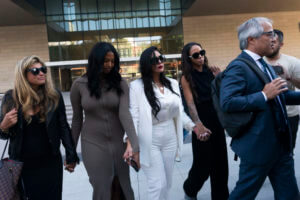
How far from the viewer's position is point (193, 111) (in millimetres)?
3311

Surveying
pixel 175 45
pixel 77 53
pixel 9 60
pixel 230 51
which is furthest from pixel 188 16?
pixel 9 60

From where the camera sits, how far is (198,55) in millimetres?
3391

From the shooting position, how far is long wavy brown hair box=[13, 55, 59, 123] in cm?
260

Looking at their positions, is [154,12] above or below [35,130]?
above

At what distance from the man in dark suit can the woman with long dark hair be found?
0.89 meters

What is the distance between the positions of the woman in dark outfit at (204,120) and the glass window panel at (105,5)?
2395cm

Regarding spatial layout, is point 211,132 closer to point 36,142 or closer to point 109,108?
point 109,108

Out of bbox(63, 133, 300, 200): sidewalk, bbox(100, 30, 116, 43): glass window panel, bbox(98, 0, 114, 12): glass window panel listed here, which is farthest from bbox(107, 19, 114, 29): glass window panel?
bbox(63, 133, 300, 200): sidewalk

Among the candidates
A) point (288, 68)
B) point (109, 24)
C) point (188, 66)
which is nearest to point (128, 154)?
point (188, 66)

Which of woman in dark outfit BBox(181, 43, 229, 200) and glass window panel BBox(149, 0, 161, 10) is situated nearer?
woman in dark outfit BBox(181, 43, 229, 200)

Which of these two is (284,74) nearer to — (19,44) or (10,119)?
(10,119)

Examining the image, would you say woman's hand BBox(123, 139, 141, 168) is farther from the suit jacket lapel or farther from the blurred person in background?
the blurred person in background

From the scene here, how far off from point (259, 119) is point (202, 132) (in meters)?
1.09

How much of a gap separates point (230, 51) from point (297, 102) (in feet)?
85.5
